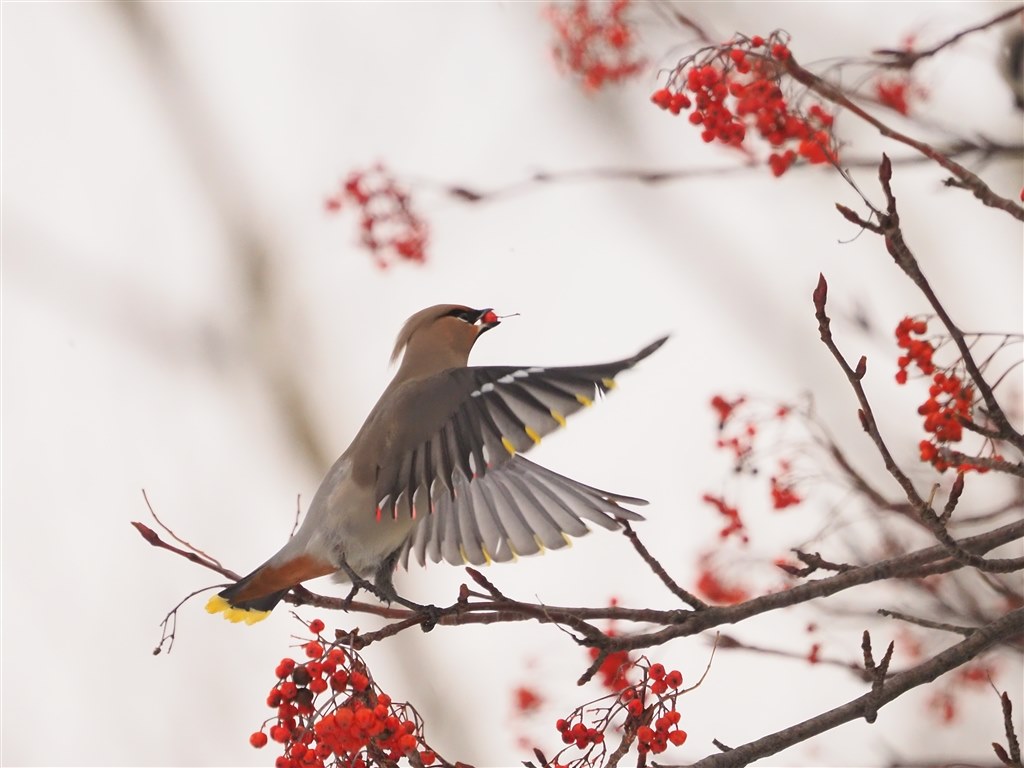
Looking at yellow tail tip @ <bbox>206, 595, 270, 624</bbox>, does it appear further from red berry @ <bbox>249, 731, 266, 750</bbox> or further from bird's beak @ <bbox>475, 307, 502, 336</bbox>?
bird's beak @ <bbox>475, 307, 502, 336</bbox>

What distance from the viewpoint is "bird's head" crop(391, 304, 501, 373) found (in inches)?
138

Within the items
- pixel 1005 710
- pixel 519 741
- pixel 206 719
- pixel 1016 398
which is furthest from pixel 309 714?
pixel 206 719

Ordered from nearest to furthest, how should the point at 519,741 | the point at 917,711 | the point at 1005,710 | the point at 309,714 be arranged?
the point at 1005,710 → the point at 309,714 → the point at 519,741 → the point at 917,711

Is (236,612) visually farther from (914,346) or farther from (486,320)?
(914,346)

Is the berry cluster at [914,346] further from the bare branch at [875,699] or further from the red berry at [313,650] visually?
the red berry at [313,650]

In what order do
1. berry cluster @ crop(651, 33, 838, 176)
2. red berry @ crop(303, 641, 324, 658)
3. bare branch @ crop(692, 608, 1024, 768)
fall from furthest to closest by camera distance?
berry cluster @ crop(651, 33, 838, 176) → red berry @ crop(303, 641, 324, 658) → bare branch @ crop(692, 608, 1024, 768)

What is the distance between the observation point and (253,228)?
231 inches

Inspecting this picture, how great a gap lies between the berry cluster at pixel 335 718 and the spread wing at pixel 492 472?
2.14 feet

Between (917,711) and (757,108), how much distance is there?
3.24 meters

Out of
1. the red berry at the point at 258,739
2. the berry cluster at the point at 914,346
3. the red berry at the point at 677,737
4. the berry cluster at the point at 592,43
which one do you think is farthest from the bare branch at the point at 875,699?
the berry cluster at the point at 592,43

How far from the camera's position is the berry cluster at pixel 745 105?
2438 mm

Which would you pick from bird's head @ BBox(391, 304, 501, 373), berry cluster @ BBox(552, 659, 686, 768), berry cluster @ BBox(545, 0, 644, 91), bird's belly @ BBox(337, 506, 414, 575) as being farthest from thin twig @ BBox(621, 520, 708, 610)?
berry cluster @ BBox(545, 0, 644, 91)

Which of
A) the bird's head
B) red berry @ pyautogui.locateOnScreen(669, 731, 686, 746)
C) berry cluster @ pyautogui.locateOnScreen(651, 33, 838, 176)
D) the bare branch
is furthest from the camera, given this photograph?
the bird's head

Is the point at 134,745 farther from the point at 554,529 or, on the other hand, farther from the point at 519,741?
the point at 554,529
